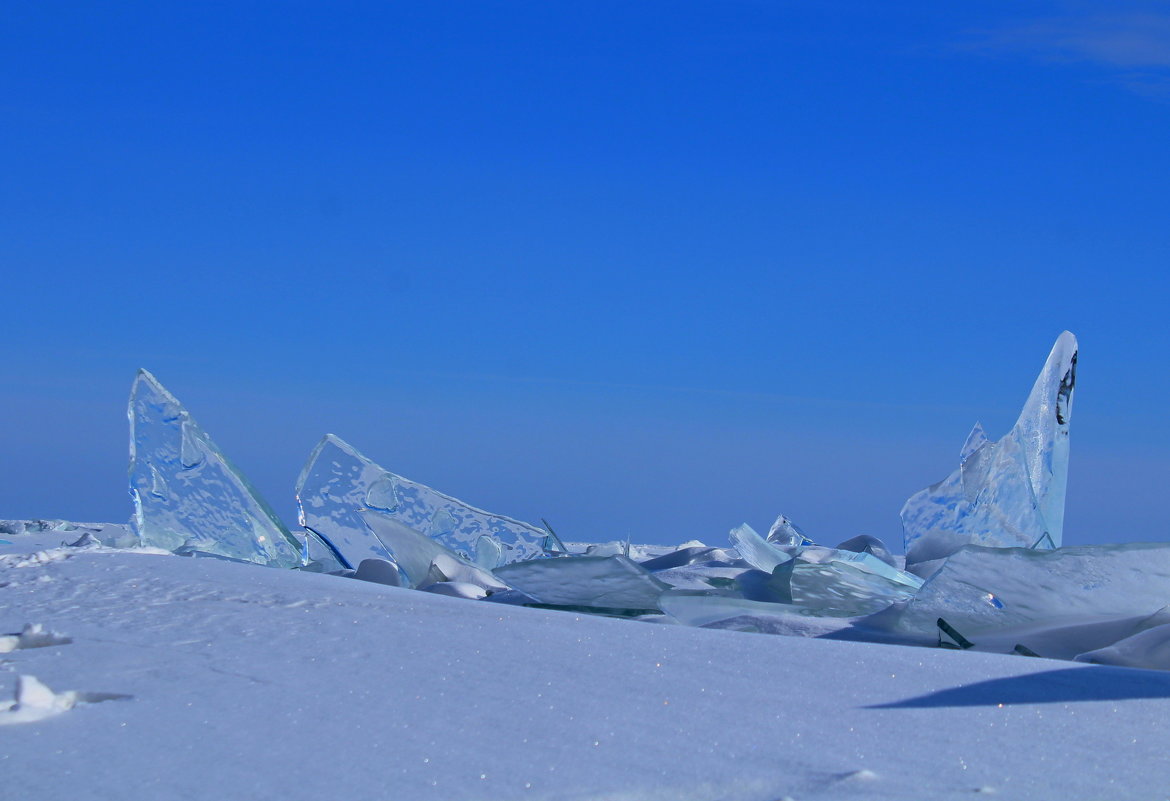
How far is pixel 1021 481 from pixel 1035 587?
1.51m

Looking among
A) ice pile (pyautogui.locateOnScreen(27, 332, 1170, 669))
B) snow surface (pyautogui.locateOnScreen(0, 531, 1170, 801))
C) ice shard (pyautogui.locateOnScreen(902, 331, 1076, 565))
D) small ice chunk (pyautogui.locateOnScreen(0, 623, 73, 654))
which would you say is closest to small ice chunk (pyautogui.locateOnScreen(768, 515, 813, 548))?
ice pile (pyautogui.locateOnScreen(27, 332, 1170, 669))

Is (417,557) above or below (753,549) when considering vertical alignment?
below

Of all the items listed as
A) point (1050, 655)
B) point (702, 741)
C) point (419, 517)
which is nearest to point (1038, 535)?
point (1050, 655)

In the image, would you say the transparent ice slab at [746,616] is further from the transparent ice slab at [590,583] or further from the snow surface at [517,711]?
the snow surface at [517,711]

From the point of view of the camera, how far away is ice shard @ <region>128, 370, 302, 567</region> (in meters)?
3.37

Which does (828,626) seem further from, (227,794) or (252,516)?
(252,516)

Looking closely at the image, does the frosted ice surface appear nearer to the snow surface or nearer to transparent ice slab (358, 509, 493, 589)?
transparent ice slab (358, 509, 493, 589)

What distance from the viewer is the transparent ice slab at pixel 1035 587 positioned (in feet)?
7.17

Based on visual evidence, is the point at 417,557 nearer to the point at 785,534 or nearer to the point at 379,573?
the point at 379,573

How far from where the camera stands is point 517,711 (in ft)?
4.05

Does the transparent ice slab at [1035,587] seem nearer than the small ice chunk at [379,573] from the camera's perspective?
Yes

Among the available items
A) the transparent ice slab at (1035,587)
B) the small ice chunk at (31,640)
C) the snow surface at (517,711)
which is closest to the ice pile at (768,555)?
the transparent ice slab at (1035,587)

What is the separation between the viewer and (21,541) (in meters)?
3.41

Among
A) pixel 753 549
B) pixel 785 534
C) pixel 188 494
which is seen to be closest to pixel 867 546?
pixel 785 534
